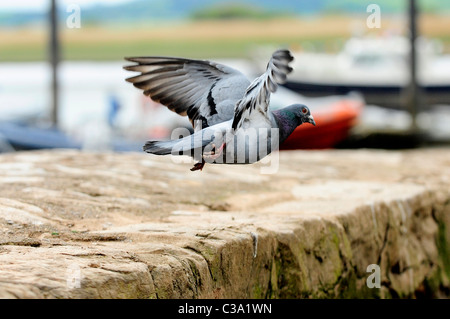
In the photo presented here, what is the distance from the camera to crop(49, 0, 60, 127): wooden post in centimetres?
1188

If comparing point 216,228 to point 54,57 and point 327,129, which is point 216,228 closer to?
point 54,57

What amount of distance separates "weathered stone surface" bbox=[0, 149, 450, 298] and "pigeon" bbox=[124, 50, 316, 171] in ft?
2.07

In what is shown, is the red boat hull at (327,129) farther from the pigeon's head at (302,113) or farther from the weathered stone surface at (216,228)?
the pigeon's head at (302,113)

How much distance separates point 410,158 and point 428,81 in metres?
15.5

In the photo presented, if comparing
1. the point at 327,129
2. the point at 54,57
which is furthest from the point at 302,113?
the point at 327,129

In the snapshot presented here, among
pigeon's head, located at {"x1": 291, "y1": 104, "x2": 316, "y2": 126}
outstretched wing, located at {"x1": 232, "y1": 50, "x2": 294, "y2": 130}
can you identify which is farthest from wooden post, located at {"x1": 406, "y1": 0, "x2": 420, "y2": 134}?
outstretched wing, located at {"x1": 232, "y1": 50, "x2": 294, "y2": 130}

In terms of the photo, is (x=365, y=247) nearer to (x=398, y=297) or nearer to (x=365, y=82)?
(x=398, y=297)

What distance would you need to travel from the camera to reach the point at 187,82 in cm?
371

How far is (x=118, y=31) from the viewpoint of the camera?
75.2 metres

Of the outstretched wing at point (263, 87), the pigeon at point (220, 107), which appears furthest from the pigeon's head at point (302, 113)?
the outstretched wing at point (263, 87)

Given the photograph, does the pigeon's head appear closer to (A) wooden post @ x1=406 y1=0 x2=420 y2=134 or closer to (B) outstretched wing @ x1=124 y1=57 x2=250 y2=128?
(B) outstretched wing @ x1=124 y1=57 x2=250 y2=128

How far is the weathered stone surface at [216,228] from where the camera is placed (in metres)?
3.61
